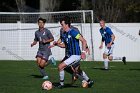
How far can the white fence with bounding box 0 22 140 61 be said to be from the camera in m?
33.1

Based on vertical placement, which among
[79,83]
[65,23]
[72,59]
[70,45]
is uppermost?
[65,23]

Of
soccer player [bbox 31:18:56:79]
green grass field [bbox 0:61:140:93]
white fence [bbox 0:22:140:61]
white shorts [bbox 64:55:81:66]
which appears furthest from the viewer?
white fence [bbox 0:22:140:61]

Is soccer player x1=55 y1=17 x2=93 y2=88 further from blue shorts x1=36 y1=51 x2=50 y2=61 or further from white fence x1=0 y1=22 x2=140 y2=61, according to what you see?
A: white fence x1=0 y1=22 x2=140 y2=61

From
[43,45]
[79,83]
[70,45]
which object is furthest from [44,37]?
[70,45]

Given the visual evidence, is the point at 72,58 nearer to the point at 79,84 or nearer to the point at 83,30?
the point at 79,84

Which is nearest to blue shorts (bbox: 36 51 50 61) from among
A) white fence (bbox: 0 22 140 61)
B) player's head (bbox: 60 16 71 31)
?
player's head (bbox: 60 16 71 31)

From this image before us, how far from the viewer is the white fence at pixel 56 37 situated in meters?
33.1

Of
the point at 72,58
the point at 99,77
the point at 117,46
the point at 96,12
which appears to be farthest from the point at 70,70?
the point at 96,12

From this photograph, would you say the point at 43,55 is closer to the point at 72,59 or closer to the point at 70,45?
the point at 70,45

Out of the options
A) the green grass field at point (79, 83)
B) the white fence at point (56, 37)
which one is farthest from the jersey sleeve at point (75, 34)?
the white fence at point (56, 37)

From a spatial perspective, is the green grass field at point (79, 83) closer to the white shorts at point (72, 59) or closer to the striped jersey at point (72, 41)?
the white shorts at point (72, 59)

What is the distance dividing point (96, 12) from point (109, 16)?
1038 millimetres

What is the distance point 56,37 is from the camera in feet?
109

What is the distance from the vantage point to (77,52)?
1627cm
